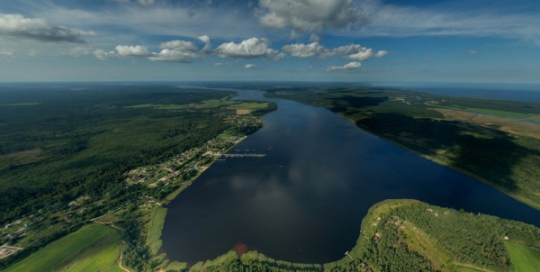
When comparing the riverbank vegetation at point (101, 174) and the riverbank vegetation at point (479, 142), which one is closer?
the riverbank vegetation at point (101, 174)

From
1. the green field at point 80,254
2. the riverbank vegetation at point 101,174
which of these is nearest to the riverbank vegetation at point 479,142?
the riverbank vegetation at point 101,174

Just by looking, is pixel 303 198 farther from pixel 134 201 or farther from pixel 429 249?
pixel 134 201

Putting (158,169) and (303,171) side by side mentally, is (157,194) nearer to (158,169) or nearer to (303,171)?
(158,169)

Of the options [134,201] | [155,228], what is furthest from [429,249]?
[134,201]

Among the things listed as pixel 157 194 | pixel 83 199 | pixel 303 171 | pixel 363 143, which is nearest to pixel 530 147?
pixel 363 143

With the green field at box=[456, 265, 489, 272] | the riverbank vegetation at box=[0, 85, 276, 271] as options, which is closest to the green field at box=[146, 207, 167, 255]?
the riverbank vegetation at box=[0, 85, 276, 271]

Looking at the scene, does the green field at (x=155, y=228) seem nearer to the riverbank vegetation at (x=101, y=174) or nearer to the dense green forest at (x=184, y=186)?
the riverbank vegetation at (x=101, y=174)

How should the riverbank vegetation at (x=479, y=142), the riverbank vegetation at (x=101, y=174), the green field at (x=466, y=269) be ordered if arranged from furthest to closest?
the riverbank vegetation at (x=479, y=142)
the riverbank vegetation at (x=101, y=174)
the green field at (x=466, y=269)
